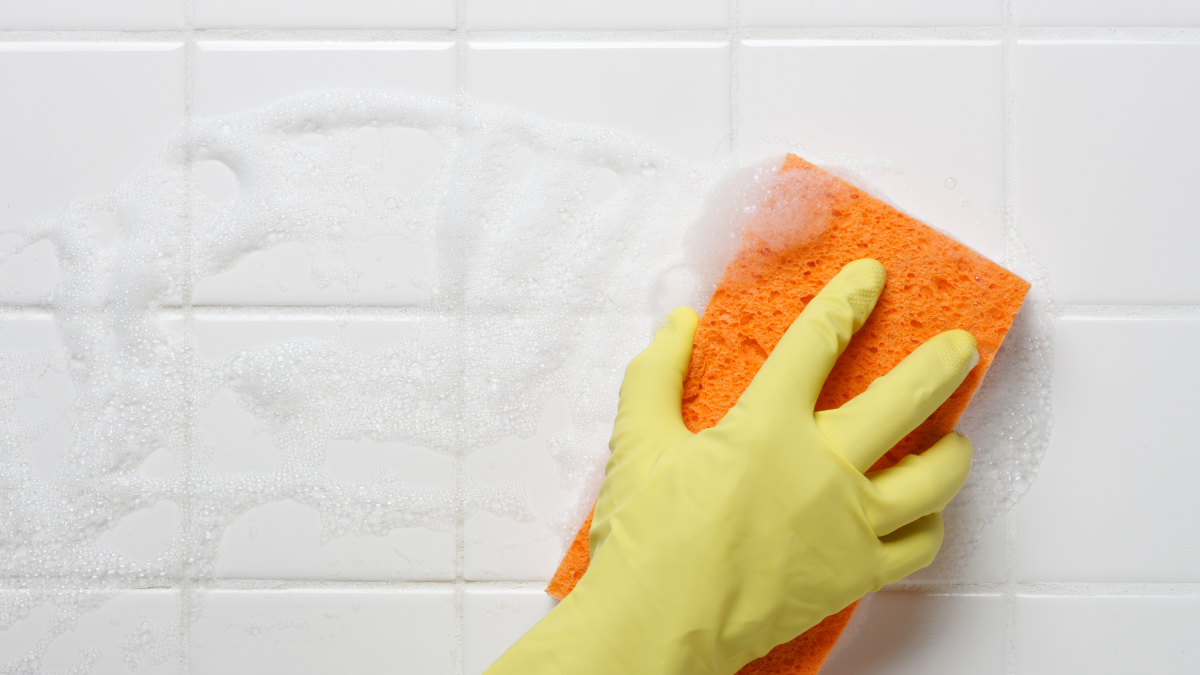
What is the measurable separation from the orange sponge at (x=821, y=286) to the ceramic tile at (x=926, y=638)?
3.7 inches

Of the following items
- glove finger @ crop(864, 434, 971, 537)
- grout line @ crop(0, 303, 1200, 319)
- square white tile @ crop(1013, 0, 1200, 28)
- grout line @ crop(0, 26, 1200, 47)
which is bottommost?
glove finger @ crop(864, 434, 971, 537)

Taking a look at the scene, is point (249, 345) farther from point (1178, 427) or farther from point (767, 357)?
point (1178, 427)

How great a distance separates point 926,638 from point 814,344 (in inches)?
14.3

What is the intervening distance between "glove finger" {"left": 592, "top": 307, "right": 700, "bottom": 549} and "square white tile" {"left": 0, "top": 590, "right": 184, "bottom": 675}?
1.59 ft

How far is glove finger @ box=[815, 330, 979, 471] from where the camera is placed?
566 millimetres

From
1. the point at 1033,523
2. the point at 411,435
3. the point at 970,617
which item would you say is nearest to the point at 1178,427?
the point at 1033,523

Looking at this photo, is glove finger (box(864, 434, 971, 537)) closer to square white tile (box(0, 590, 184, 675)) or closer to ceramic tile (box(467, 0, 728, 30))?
ceramic tile (box(467, 0, 728, 30))

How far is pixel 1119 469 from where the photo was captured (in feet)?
2.29

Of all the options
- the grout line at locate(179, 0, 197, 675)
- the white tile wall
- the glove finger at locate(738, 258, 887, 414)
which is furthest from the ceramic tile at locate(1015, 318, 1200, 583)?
the grout line at locate(179, 0, 197, 675)

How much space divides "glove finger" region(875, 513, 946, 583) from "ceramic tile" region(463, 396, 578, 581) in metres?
0.31

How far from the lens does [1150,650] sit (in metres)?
0.69

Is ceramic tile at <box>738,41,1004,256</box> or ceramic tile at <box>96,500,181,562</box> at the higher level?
ceramic tile at <box>738,41,1004,256</box>

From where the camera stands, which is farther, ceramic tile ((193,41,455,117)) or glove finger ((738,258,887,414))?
ceramic tile ((193,41,455,117))

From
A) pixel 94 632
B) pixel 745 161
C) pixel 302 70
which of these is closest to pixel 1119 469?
pixel 745 161
